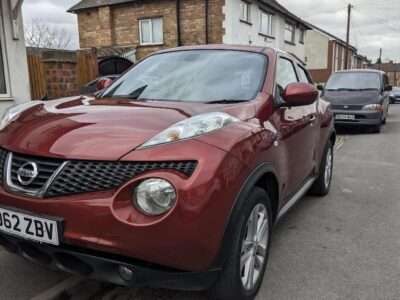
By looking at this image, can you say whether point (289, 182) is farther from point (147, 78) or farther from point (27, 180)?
point (27, 180)

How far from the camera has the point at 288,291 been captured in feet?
8.73

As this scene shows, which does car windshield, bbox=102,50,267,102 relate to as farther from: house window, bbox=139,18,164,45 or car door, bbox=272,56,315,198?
house window, bbox=139,18,164,45

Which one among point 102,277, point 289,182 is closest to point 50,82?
point 289,182

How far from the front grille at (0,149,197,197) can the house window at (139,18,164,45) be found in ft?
51.5

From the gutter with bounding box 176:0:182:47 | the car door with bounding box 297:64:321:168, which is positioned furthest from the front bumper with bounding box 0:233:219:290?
the gutter with bounding box 176:0:182:47

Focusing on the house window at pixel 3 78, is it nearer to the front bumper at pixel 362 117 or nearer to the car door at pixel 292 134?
the car door at pixel 292 134

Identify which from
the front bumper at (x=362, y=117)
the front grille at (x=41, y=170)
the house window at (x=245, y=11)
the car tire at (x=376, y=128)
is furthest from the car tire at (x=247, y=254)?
the house window at (x=245, y=11)

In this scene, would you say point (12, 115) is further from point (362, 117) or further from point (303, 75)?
point (362, 117)

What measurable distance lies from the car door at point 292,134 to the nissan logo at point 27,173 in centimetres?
154

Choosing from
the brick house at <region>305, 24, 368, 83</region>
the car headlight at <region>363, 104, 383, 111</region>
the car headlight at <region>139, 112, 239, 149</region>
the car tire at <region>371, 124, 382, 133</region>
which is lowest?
the car tire at <region>371, 124, 382, 133</region>

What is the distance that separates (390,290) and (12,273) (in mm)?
2635

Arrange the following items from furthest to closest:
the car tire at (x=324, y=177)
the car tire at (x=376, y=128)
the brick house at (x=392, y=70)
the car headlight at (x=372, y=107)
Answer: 1. the brick house at (x=392, y=70)
2. the car tire at (x=376, y=128)
3. the car headlight at (x=372, y=107)
4. the car tire at (x=324, y=177)

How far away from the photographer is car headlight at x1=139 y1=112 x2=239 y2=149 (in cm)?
204

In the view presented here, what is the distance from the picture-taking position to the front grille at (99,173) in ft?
6.27
